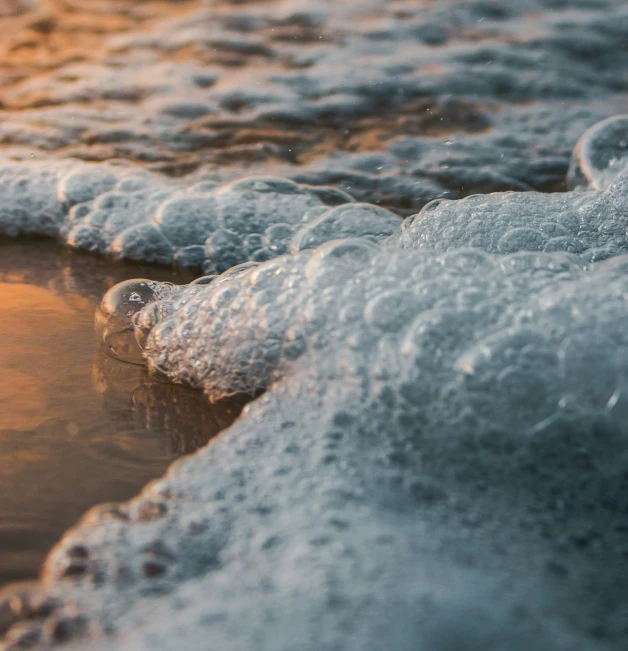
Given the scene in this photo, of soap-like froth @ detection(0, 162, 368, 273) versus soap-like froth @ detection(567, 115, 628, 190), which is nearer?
soap-like froth @ detection(0, 162, 368, 273)

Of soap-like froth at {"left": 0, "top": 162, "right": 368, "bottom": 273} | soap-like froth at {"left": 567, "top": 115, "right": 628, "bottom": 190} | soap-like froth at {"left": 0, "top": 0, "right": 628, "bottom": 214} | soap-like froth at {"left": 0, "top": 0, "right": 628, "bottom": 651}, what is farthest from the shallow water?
soap-like froth at {"left": 567, "top": 115, "right": 628, "bottom": 190}

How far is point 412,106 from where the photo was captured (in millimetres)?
2551

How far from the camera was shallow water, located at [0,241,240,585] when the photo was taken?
2.99ft

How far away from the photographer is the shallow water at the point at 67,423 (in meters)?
0.91

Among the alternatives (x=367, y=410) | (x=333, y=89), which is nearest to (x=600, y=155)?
(x=333, y=89)

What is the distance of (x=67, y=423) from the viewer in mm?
1094

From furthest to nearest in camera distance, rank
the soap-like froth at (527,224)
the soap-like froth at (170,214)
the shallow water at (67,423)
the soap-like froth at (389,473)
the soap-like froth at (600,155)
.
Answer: the soap-like froth at (600,155), the soap-like froth at (170,214), the soap-like froth at (527,224), the shallow water at (67,423), the soap-like froth at (389,473)

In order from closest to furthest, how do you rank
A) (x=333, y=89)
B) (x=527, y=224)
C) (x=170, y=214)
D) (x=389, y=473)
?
1. (x=389, y=473)
2. (x=527, y=224)
3. (x=170, y=214)
4. (x=333, y=89)

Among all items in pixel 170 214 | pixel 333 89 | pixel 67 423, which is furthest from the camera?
pixel 333 89

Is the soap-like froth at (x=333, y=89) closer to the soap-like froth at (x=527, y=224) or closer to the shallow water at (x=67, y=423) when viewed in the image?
the soap-like froth at (x=527, y=224)

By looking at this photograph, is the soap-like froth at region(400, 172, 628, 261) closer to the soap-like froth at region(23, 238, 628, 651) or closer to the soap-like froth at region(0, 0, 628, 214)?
the soap-like froth at region(23, 238, 628, 651)

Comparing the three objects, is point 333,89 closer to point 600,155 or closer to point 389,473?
point 600,155

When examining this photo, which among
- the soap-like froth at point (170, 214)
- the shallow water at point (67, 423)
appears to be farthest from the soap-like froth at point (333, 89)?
the shallow water at point (67, 423)

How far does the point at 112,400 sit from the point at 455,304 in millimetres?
532
